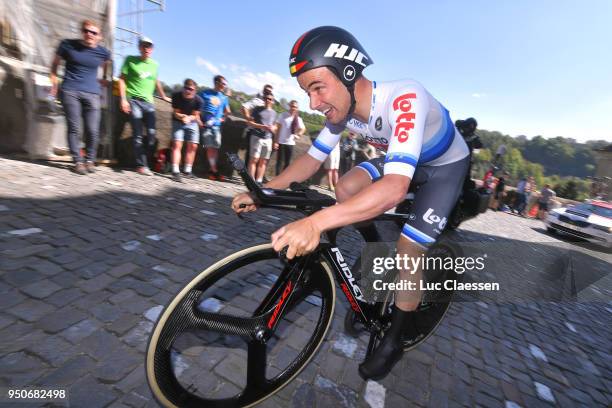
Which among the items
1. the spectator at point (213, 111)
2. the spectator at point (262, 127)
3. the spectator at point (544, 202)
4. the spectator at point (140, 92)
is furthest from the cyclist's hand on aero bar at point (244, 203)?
the spectator at point (544, 202)

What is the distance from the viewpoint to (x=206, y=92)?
23.7 ft

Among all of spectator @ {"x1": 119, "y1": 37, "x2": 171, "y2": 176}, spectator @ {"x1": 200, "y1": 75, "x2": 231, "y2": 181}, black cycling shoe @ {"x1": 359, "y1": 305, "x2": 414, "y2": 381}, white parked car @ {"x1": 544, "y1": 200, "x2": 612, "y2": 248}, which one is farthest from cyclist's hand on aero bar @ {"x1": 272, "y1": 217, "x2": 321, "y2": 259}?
white parked car @ {"x1": 544, "y1": 200, "x2": 612, "y2": 248}

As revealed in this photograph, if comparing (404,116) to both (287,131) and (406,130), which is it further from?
(287,131)

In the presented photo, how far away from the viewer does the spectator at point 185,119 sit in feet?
22.7

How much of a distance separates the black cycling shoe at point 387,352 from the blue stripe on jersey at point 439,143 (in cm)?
113

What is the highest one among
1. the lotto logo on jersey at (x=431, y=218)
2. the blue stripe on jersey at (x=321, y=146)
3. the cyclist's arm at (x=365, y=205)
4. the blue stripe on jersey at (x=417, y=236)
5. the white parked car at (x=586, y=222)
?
the blue stripe on jersey at (x=321, y=146)

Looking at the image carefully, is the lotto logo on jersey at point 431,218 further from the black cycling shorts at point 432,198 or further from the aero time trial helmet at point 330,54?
the aero time trial helmet at point 330,54

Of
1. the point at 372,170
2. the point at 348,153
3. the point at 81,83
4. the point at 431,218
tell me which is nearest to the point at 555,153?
the point at 348,153

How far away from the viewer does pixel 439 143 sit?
2.32 metres

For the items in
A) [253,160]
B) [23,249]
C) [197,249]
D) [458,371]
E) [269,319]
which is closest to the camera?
[269,319]

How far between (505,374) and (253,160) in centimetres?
655

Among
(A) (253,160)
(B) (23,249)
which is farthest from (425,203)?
(A) (253,160)

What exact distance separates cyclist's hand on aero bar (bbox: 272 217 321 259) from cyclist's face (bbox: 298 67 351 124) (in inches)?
36.8

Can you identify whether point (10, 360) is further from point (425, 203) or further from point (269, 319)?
point (425, 203)
